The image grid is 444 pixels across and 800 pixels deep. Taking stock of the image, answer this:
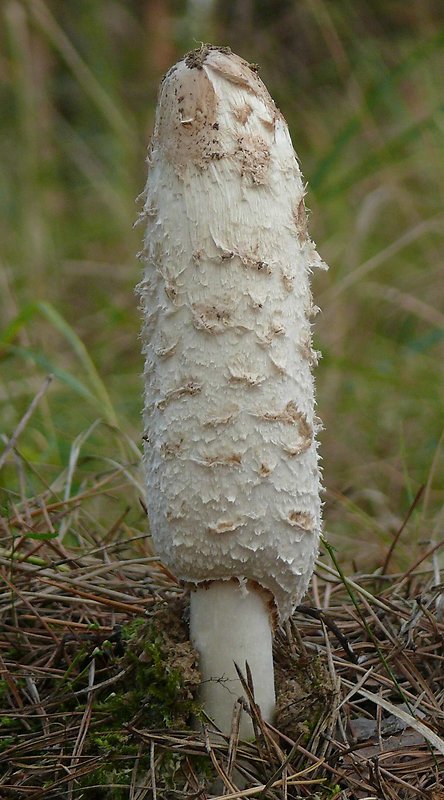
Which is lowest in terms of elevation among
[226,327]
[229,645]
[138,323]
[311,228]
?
[229,645]

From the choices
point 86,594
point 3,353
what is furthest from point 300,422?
point 3,353

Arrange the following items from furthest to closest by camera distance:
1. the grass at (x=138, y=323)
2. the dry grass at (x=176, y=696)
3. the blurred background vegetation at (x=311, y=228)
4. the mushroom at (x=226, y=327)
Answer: the blurred background vegetation at (x=311, y=228), the grass at (x=138, y=323), the dry grass at (x=176, y=696), the mushroom at (x=226, y=327)

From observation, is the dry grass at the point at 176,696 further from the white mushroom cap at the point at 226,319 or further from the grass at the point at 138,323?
the white mushroom cap at the point at 226,319

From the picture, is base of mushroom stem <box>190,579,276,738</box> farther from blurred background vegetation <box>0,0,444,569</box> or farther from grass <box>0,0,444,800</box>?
blurred background vegetation <box>0,0,444,569</box>

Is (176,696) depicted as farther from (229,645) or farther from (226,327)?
(226,327)

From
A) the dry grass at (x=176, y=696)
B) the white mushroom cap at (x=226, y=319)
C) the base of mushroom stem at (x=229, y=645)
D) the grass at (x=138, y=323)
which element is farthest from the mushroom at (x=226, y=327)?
the grass at (x=138, y=323)

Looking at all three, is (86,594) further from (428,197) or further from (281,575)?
(428,197)

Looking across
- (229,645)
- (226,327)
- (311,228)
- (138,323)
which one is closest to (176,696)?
A: (229,645)
